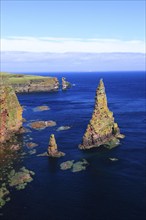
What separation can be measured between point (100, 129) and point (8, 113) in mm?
41520

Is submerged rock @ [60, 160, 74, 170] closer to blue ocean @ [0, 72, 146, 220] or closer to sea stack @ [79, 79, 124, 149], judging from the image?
blue ocean @ [0, 72, 146, 220]

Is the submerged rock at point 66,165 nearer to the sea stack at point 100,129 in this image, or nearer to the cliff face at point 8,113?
the sea stack at point 100,129

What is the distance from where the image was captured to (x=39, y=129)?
149250 millimetres

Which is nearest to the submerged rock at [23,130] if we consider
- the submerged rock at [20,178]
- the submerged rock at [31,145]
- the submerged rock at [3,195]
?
the submerged rock at [31,145]

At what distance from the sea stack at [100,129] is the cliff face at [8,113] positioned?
3174 centimetres

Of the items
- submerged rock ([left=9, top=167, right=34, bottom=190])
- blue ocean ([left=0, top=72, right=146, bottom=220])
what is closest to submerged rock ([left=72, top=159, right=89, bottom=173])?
blue ocean ([left=0, top=72, right=146, bottom=220])

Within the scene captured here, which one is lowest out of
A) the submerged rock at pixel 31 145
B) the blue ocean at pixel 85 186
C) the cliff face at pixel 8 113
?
the blue ocean at pixel 85 186

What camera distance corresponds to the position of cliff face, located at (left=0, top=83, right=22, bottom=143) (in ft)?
408

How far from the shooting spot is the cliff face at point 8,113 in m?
124

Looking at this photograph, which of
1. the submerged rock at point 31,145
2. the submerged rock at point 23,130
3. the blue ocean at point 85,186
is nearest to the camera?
the blue ocean at point 85,186

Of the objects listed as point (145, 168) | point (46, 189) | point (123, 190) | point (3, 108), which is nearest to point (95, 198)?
point (123, 190)

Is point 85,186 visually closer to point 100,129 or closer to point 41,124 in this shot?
point 100,129

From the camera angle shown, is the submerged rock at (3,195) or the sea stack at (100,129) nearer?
the submerged rock at (3,195)

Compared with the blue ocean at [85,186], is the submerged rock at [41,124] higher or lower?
higher
